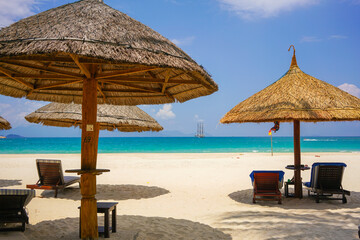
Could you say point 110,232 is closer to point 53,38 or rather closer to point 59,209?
point 59,209

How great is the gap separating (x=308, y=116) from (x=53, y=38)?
5134mm

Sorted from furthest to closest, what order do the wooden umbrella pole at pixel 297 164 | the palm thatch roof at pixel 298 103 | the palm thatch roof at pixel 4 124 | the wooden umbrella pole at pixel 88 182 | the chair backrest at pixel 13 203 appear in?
1. the palm thatch roof at pixel 4 124
2. the wooden umbrella pole at pixel 297 164
3. the palm thatch roof at pixel 298 103
4. the chair backrest at pixel 13 203
5. the wooden umbrella pole at pixel 88 182

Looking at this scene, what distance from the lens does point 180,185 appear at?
9836 mm

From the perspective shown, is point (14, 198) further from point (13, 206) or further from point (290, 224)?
point (290, 224)

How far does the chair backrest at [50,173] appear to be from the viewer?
25.8ft

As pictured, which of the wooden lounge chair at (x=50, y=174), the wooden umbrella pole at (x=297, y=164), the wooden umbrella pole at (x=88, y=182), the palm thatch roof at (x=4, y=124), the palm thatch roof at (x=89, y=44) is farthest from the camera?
the palm thatch roof at (x=4, y=124)

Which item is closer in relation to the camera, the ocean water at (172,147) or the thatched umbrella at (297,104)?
the thatched umbrella at (297,104)

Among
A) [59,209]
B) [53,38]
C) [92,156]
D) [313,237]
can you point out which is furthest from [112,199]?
[53,38]

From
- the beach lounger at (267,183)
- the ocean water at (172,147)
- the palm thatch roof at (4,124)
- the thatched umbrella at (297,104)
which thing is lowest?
the ocean water at (172,147)

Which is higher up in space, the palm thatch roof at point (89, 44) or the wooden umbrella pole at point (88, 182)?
the palm thatch roof at point (89, 44)

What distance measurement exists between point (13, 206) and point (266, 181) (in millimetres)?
4833

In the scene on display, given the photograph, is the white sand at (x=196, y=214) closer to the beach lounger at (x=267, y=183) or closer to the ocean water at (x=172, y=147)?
the beach lounger at (x=267, y=183)

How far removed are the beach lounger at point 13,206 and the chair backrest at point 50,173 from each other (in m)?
3.21

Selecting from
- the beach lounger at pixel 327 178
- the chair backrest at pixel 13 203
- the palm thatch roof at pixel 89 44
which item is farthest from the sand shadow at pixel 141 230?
the beach lounger at pixel 327 178
